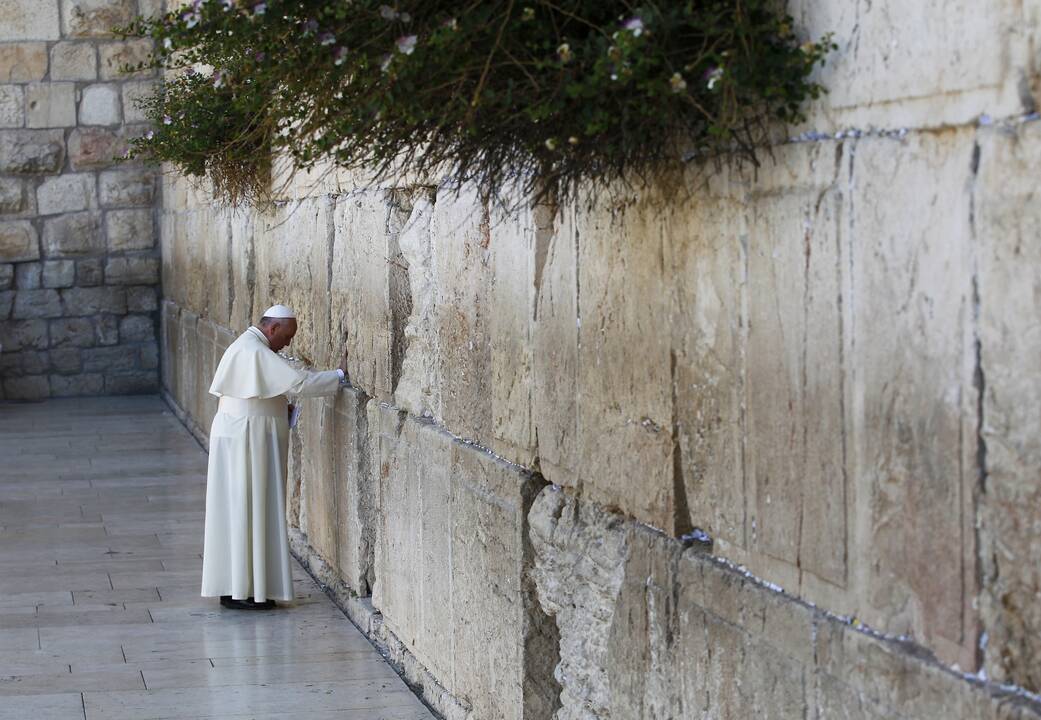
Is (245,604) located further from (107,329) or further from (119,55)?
(119,55)

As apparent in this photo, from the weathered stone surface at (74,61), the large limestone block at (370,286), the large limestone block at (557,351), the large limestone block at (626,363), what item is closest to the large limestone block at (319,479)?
the large limestone block at (370,286)

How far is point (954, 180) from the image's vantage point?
84.7 inches

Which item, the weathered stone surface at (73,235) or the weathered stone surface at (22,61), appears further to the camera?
the weathered stone surface at (73,235)

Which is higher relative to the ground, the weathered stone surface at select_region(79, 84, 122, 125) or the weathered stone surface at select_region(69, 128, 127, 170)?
the weathered stone surface at select_region(79, 84, 122, 125)

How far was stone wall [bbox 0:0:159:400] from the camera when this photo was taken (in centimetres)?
1500

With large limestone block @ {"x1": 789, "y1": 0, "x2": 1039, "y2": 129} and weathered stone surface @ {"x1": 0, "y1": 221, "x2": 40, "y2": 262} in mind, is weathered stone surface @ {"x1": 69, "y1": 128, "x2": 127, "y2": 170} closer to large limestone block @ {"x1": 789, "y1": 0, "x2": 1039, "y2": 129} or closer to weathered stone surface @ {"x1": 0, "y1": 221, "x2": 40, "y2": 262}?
weathered stone surface @ {"x1": 0, "y1": 221, "x2": 40, "y2": 262}

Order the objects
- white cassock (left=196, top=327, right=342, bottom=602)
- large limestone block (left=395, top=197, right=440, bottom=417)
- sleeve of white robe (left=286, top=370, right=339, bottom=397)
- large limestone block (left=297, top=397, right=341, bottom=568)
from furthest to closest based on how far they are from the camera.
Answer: large limestone block (left=297, top=397, right=341, bottom=568)
white cassock (left=196, top=327, right=342, bottom=602)
sleeve of white robe (left=286, top=370, right=339, bottom=397)
large limestone block (left=395, top=197, right=440, bottom=417)

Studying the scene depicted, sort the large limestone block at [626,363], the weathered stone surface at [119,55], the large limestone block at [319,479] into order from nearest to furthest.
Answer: the large limestone block at [626,363] → the large limestone block at [319,479] → the weathered stone surface at [119,55]

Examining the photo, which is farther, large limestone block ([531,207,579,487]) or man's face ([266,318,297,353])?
man's face ([266,318,297,353])

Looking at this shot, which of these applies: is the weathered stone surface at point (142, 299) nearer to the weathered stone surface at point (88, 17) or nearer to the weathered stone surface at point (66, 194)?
the weathered stone surface at point (66, 194)

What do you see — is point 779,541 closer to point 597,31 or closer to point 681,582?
point 681,582

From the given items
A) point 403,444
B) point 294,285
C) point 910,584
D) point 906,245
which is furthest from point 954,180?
point 294,285

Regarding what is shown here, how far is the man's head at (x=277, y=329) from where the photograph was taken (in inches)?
264

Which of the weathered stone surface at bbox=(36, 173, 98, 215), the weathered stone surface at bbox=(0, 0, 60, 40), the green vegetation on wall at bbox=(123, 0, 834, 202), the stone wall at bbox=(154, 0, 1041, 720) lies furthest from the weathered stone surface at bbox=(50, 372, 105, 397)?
the green vegetation on wall at bbox=(123, 0, 834, 202)
